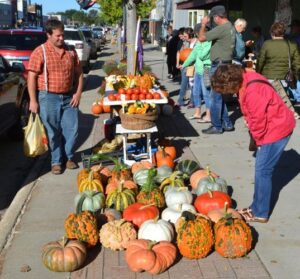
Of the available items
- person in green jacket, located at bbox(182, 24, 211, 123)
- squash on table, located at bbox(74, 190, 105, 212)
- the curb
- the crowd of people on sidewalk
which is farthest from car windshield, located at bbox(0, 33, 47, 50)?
squash on table, located at bbox(74, 190, 105, 212)

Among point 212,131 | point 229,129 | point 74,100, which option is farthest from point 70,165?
point 229,129

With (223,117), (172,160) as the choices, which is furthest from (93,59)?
(172,160)

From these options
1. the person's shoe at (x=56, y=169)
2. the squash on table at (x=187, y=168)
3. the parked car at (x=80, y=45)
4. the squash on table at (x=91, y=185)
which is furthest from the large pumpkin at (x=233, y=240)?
the parked car at (x=80, y=45)

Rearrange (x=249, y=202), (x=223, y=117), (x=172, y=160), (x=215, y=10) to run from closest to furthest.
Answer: (x=249, y=202)
(x=172, y=160)
(x=215, y=10)
(x=223, y=117)

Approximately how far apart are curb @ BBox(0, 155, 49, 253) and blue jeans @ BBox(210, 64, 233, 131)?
3.03 metres

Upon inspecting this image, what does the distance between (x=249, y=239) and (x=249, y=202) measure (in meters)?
1.33

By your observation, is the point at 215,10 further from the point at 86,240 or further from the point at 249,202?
the point at 86,240

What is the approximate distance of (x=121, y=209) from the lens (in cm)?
486

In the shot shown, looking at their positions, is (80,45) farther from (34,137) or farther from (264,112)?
(264,112)

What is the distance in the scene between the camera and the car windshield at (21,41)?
46.4 feet

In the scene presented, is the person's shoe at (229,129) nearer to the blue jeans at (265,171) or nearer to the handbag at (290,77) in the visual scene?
the handbag at (290,77)

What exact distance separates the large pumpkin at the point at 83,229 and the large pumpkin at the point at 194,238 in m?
0.74

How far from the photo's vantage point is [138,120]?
631 cm

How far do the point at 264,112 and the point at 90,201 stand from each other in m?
1.91
